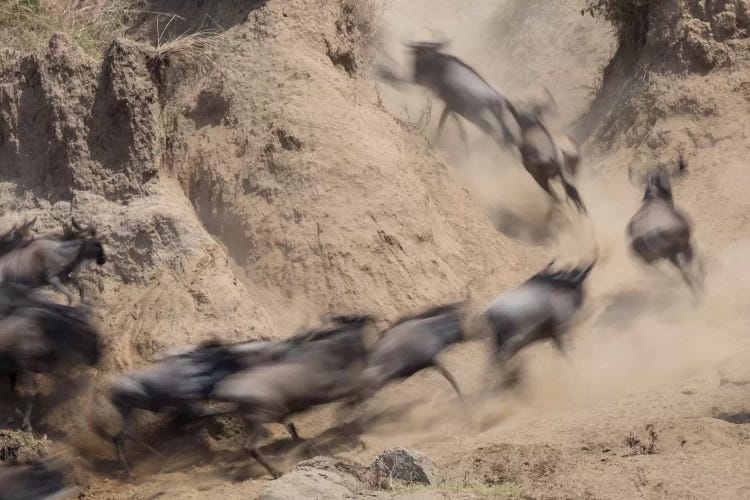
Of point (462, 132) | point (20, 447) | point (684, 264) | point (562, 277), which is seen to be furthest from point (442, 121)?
point (20, 447)

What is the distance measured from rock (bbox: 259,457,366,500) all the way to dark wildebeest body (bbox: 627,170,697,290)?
15.7 ft

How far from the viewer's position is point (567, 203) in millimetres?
12469

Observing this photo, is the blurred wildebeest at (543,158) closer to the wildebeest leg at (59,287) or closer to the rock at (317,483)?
the wildebeest leg at (59,287)

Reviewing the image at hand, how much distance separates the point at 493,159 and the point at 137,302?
18.5 ft

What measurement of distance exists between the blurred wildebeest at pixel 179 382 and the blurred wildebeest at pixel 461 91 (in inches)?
225

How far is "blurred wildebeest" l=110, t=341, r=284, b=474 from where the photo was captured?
8.13 m

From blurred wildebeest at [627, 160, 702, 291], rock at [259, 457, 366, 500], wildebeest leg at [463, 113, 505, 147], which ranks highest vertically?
wildebeest leg at [463, 113, 505, 147]

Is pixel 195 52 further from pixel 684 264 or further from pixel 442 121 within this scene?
pixel 684 264

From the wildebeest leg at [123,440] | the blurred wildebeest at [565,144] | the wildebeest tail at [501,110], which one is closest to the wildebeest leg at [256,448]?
the wildebeest leg at [123,440]

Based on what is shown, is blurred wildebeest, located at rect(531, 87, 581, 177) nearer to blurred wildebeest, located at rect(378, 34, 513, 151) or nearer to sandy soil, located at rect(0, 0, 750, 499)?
sandy soil, located at rect(0, 0, 750, 499)

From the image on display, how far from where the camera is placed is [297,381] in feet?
26.7

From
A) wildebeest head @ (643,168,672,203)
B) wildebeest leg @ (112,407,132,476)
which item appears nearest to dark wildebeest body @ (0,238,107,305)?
wildebeest leg @ (112,407,132,476)

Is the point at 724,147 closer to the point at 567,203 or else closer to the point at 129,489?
the point at 567,203

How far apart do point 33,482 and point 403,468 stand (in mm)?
2268
